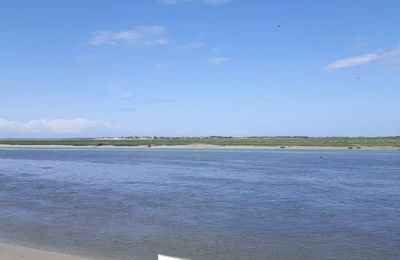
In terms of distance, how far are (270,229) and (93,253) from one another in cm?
689

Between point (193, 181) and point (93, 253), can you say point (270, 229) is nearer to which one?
point (93, 253)

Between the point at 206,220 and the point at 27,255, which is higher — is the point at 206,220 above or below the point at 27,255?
below

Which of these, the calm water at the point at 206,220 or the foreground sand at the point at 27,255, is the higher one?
the foreground sand at the point at 27,255

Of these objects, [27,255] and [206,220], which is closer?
[27,255]

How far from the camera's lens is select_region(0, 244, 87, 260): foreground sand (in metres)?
11.6

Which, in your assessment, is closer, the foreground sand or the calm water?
the foreground sand

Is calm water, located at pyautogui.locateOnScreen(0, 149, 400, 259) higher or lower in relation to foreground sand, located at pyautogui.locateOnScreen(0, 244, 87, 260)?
lower

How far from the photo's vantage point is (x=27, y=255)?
1198 centimetres

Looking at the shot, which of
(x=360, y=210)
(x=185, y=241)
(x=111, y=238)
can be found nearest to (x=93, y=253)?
(x=111, y=238)

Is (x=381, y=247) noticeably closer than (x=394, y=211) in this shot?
Yes

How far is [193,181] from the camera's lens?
116 ft

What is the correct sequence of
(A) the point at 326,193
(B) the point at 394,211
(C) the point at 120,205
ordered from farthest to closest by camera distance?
1. (A) the point at 326,193
2. (C) the point at 120,205
3. (B) the point at 394,211

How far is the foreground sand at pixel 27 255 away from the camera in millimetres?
11617

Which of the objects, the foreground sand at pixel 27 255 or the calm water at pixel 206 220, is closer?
the foreground sand at pixel 27 255
